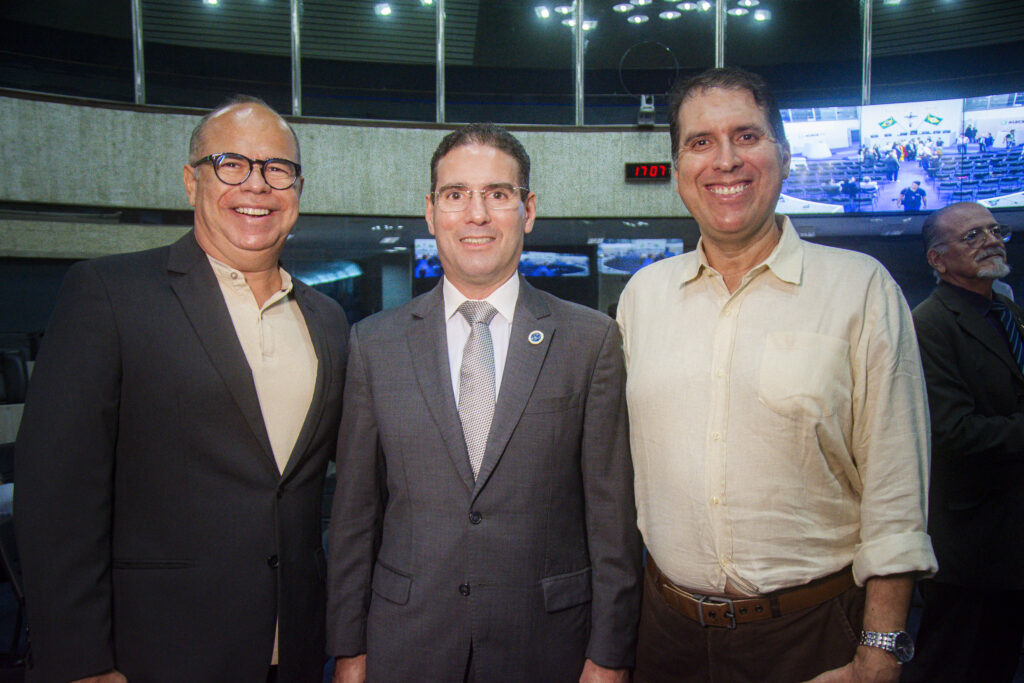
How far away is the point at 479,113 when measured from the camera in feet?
26.1

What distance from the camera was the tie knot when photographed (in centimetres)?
166

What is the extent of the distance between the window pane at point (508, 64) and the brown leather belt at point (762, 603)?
7153 mm

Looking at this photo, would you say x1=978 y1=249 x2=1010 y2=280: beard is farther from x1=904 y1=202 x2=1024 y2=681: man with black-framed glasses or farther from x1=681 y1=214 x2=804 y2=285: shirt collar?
x1=681 y1=214 x2=804 y2=285: shirt collar

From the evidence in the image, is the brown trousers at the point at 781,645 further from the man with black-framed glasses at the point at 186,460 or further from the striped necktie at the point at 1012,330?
the striped necktie at the point at 1012,330

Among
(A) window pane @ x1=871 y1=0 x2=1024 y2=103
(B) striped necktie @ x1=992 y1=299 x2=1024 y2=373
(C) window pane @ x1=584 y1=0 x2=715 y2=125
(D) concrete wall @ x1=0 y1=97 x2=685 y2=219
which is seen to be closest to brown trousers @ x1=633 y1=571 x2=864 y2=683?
(B) striped necktie @ x1=992 y1=299 x2=1024 y2=373

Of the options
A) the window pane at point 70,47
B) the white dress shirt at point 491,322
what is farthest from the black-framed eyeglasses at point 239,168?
the window pane at point 70,47

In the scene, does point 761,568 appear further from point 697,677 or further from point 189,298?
point 189,298

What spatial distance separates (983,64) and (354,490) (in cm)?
863

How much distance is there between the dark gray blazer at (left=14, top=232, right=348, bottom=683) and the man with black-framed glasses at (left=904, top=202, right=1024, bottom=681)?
216 centimetres

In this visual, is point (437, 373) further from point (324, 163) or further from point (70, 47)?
point (70, 47)

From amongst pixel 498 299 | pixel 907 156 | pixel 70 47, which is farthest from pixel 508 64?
pixel 498 299

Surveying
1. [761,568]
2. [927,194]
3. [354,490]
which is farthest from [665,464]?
[927,194]

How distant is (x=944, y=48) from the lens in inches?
300

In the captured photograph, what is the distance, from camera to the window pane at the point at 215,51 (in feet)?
24.3
